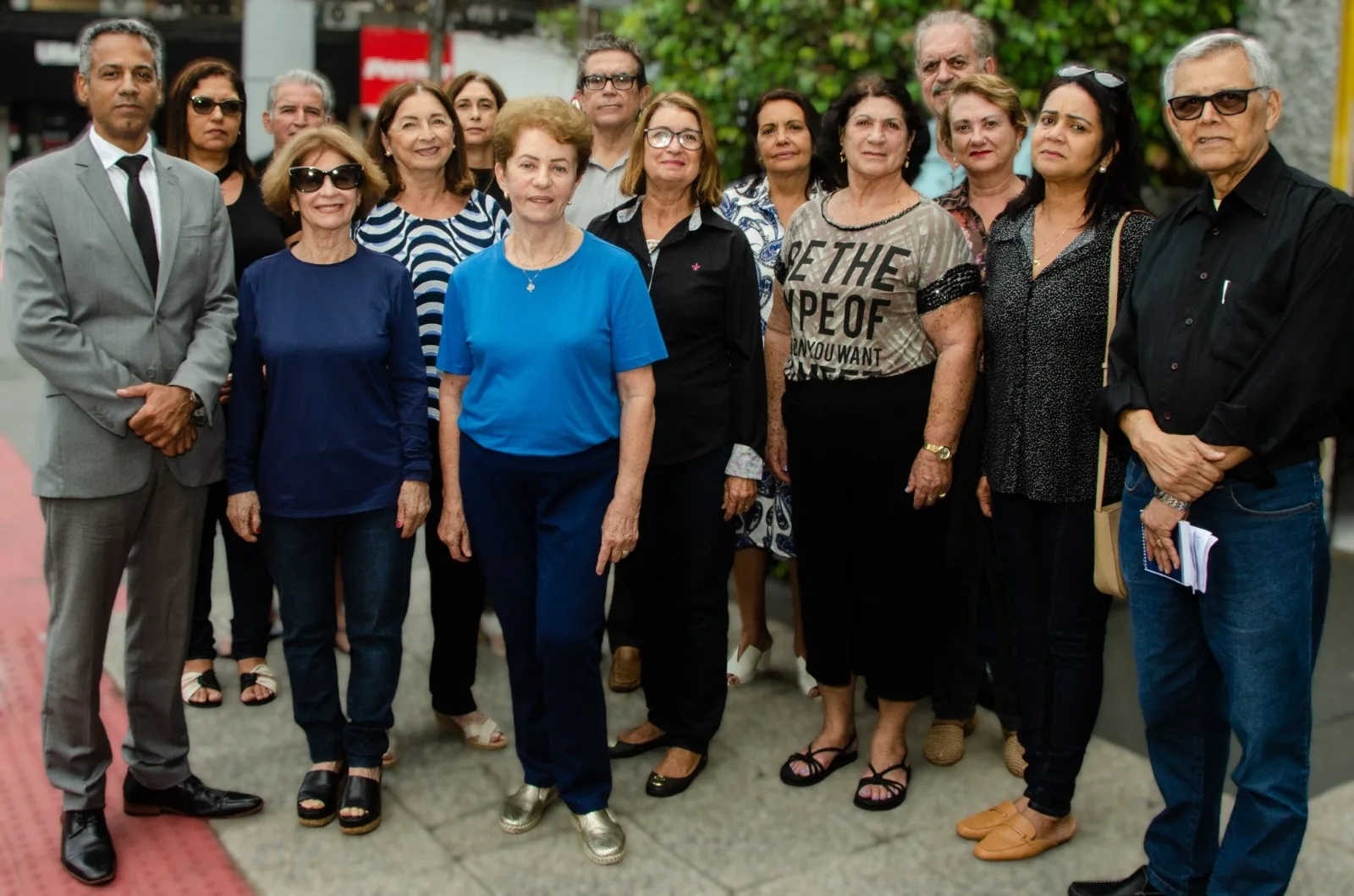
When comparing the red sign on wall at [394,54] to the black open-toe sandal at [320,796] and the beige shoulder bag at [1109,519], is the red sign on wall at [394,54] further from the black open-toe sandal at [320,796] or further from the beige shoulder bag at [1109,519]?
the beige shoulder bag at [1109,519]

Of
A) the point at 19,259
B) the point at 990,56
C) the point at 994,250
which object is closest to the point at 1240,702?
the point at 994,250

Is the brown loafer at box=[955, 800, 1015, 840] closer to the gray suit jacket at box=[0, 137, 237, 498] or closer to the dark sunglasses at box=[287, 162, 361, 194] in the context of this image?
the gray suit jacket at box=[0, 137, 237, 498]

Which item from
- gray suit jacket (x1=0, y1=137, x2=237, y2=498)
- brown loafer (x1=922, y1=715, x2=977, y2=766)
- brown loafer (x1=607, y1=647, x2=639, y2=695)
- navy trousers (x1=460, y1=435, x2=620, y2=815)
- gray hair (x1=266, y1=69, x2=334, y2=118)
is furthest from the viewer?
gray hair (x1=266, y1=69, x2=334, y2=118)

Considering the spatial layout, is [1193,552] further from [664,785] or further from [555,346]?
[664,785]

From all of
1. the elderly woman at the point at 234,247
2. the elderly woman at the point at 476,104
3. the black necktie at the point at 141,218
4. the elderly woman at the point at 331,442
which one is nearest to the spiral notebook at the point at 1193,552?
the elderly woman at the point at 331,442

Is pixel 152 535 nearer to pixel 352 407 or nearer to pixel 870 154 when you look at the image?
pixel 352 407

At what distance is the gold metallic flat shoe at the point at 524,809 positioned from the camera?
402cm

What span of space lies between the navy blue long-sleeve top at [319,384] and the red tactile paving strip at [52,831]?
40.4 inches

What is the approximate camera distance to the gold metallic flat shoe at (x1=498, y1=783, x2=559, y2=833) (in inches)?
158

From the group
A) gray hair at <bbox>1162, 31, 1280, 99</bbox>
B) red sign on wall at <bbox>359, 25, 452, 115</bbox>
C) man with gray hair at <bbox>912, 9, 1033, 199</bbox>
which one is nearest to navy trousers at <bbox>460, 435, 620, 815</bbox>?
gray hair at <bbox>1162, 31, 1280, 99</bbox>

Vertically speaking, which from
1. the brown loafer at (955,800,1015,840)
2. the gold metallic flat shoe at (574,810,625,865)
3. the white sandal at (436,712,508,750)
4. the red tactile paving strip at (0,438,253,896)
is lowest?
the red tactile paving strip at (0,438,253,896)

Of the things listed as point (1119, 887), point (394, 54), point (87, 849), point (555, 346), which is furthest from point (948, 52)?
point (394, 54)

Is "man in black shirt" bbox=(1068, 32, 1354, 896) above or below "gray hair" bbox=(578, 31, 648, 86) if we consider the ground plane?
below

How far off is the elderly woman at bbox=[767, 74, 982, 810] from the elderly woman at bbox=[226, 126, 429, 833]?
119cm
